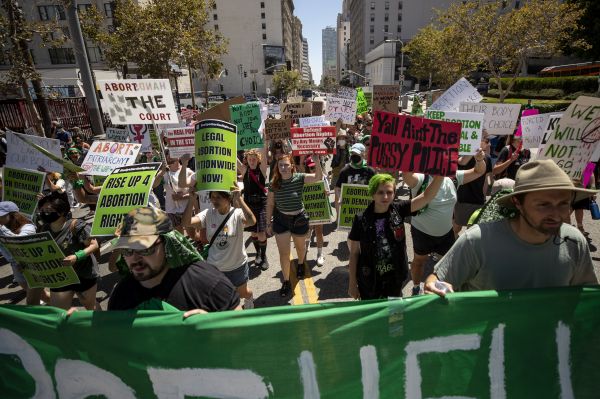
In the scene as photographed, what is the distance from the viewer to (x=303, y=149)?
595cm

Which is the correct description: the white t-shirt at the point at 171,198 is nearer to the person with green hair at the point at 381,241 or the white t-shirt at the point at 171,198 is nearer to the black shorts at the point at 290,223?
the black shorts at the point at 290,223

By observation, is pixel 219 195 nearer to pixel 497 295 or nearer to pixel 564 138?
pixel 497 295

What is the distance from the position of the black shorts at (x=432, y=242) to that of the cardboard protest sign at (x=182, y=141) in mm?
3441

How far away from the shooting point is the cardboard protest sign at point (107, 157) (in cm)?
523

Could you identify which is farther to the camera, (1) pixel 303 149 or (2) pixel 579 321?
(1) pixel 303 149

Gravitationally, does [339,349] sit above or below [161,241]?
below

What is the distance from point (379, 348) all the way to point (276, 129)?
6.00 metres

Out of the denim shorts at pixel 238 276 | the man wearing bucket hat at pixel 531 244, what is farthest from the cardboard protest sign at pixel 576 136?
the denim shorts at pixel 238 276

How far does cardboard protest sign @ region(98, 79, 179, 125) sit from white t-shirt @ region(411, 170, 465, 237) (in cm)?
386

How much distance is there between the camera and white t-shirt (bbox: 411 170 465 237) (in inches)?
156

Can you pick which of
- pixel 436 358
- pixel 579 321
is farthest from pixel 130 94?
pixel 579 321

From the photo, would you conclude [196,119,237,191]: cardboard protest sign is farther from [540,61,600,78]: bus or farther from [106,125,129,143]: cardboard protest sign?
[540,61,600,78]: bus

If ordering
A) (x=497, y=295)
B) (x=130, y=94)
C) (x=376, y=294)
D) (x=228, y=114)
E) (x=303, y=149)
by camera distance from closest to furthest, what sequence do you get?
(x=497, y=295), (x=376, y=294), (x=130, y=94), (x=303, y=149), (x=228, y=114)

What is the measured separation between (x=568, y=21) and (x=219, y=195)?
2259cm
